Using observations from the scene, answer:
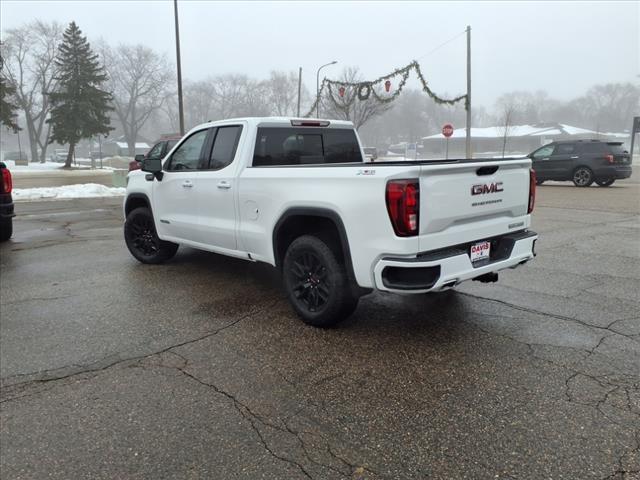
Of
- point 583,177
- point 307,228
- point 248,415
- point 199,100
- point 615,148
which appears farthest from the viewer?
point 199,100

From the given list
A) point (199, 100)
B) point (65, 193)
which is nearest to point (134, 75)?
point (199, 100)

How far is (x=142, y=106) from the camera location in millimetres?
81125

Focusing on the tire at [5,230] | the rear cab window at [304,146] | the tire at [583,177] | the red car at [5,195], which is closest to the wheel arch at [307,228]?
the rear cab window at [304,146]

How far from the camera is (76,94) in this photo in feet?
122

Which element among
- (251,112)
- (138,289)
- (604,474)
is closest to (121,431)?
(604,474)

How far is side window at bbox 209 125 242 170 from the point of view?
5008 millimetres

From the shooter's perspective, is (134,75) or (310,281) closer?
(310,281)

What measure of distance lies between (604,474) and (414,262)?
5.19ft

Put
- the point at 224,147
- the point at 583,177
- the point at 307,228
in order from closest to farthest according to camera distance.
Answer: the point at 307,228, the point at 224,147, the point at 583,177

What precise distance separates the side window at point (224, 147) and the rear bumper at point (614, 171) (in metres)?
16.0

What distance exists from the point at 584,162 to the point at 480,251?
16.0m

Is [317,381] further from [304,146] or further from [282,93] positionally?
[282,93]

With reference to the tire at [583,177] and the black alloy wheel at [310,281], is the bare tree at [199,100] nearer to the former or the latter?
the tire at [583,177]

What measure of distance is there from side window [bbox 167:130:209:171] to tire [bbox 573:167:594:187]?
52.6ft
